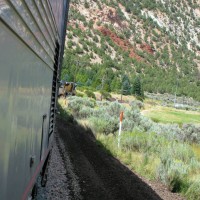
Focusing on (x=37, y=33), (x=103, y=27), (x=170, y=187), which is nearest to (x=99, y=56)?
(x=103, y=27)

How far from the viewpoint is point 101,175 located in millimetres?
10758

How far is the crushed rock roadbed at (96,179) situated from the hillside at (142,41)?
248 ft

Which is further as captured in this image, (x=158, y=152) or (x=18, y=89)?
(x=158, y=152)

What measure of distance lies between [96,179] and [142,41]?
109102mm

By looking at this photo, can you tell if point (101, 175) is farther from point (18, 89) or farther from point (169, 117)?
point (169, 117)

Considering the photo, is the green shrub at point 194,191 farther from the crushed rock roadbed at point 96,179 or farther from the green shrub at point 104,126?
the green shrub at point 104,126

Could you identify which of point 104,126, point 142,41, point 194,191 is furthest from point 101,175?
point 142,41

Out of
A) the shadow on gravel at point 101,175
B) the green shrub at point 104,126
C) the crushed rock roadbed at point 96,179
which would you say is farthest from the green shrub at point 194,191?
the green shrub at point 104,126

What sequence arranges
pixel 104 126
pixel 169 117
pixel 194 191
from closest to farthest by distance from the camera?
1. pixel 194 191
2. pixel 104 126
3. pixel 169 117

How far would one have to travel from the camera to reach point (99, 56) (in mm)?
101312

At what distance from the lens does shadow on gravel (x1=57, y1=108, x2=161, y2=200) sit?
9086mm

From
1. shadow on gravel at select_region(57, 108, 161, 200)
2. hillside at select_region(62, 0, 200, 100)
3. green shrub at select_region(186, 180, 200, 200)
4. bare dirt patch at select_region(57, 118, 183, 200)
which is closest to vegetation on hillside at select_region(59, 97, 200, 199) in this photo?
green shrub at select_region(186, 180, 200, 200)

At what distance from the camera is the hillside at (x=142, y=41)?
332 feet

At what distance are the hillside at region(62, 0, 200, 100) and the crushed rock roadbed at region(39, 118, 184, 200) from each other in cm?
7556
